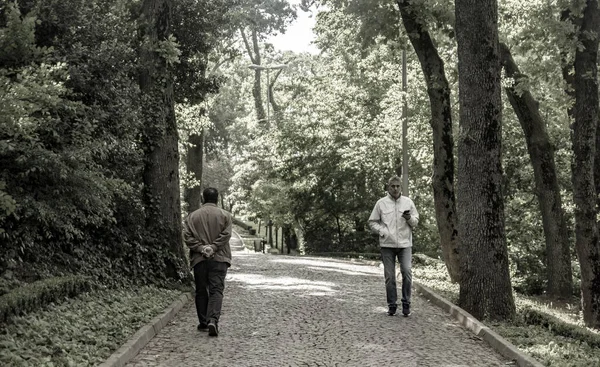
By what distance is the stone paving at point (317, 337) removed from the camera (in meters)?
8.59

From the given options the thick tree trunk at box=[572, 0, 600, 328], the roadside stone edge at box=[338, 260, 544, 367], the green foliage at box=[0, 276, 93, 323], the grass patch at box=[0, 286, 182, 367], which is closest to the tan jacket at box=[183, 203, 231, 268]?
the grass patch at box=[0, 286, 182, 367]

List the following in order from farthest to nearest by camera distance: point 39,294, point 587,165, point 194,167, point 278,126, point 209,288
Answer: point 278,126, point 194,167, point 587,165, point 209,288, point 39,294

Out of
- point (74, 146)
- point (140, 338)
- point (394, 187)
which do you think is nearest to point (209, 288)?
point (140, 338)

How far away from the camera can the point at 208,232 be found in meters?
10.4

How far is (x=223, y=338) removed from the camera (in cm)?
998

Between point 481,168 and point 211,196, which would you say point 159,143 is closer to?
point 211,196

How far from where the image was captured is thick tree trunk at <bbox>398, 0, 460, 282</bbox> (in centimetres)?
1697

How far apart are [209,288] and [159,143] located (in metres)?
5.81

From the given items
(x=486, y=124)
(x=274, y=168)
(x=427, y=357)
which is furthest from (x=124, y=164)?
(x=274, y=168)

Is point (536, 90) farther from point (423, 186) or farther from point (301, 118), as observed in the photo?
point (301, 118)

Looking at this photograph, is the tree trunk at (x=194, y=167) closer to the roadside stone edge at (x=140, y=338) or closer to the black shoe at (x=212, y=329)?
the roadside stone edge at (x=140, y=338)

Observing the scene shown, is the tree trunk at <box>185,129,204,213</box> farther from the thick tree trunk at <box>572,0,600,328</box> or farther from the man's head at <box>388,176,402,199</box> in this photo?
the man's head at <box>388,176,402,199</box>

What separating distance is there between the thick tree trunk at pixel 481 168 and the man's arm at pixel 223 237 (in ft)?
12.7

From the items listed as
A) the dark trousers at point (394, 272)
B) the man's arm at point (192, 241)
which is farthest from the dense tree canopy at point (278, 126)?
the man's arm at point (192, 241)
